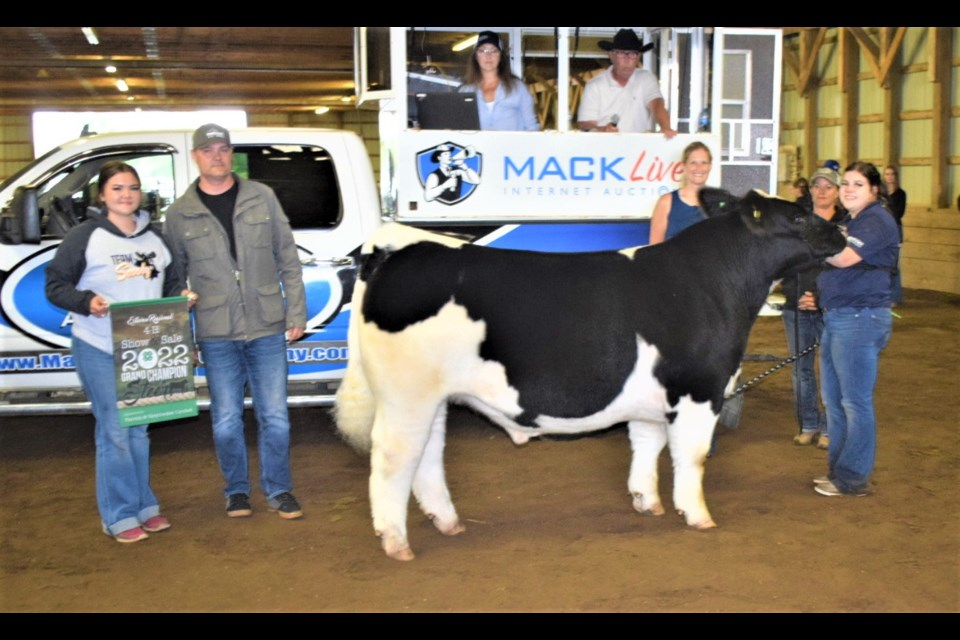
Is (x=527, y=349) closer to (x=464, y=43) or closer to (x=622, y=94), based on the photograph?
(x=622, y=94)

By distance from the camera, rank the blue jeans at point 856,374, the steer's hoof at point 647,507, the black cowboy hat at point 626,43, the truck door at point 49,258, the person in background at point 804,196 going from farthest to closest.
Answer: the black cowboy hat at point 626,43 → the truck door at point 49,258 → the person in background at point 804,196 → the blue jeans at point 856,374 → the steer's hoof at point 647,507

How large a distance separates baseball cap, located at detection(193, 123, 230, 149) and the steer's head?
259 cm

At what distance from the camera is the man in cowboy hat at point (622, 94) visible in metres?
7.12

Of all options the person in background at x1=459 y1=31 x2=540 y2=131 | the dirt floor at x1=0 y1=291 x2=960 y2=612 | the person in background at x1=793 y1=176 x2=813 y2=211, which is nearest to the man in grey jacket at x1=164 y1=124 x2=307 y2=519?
the dirt floor at x1=0 y1=291 x2=960 y2=612

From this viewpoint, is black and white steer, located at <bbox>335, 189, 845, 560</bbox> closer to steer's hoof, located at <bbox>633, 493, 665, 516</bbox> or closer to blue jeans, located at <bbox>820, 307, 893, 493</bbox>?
steer's hoof, located at <bbox>633, 493, 665, 516</bbox>

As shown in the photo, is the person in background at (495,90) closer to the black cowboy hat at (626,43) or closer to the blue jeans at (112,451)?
the black cowboy hat at (626,43)

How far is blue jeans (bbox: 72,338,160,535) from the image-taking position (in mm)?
4746

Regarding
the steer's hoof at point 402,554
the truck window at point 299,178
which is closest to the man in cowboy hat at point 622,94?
the truck window at point 299,178

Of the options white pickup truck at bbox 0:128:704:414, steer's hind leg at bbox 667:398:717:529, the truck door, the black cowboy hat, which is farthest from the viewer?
the black cowboy hat

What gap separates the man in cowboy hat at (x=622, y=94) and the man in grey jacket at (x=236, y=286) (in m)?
2.85

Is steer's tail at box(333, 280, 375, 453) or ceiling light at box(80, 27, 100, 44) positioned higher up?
ceiling light at box(80, 27, 100, 44)

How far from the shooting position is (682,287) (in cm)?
493

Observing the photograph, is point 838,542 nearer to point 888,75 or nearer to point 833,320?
point 833,320

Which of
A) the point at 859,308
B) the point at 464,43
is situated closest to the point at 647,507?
the point at 859,308
